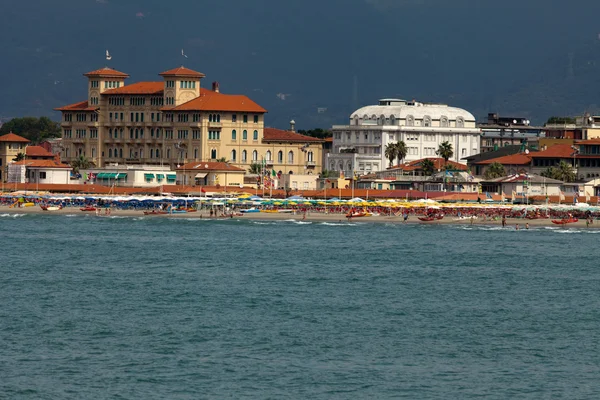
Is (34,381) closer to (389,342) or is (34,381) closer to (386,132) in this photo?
(389,342)

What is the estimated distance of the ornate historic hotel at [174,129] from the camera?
7224 inches

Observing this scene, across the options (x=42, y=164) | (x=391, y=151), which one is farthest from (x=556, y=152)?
(x=42, y=164)

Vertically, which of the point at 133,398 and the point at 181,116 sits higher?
the point at 181,116

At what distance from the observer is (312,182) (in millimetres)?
180875

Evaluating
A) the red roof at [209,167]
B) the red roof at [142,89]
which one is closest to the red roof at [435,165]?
the red roof at [209,167]

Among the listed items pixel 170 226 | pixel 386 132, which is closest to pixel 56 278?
pixel 170 226

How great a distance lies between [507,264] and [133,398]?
4997 cm

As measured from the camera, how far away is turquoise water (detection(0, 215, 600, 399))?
5325cm

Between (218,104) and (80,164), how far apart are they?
19.9 meters

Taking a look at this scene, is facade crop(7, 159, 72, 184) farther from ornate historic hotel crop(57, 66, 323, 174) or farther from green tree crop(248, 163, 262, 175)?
green tree crop(248, 163, 262, 175)

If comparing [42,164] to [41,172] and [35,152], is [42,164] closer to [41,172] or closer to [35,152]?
[41,172]

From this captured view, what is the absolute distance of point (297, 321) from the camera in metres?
66.4

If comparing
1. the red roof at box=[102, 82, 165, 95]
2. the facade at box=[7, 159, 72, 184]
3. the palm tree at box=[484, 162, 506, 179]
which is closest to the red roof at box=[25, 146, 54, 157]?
the facade at box=[7, 159, 72, 184]

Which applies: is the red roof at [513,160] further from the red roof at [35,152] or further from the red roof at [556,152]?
the red roof at [35,152]
